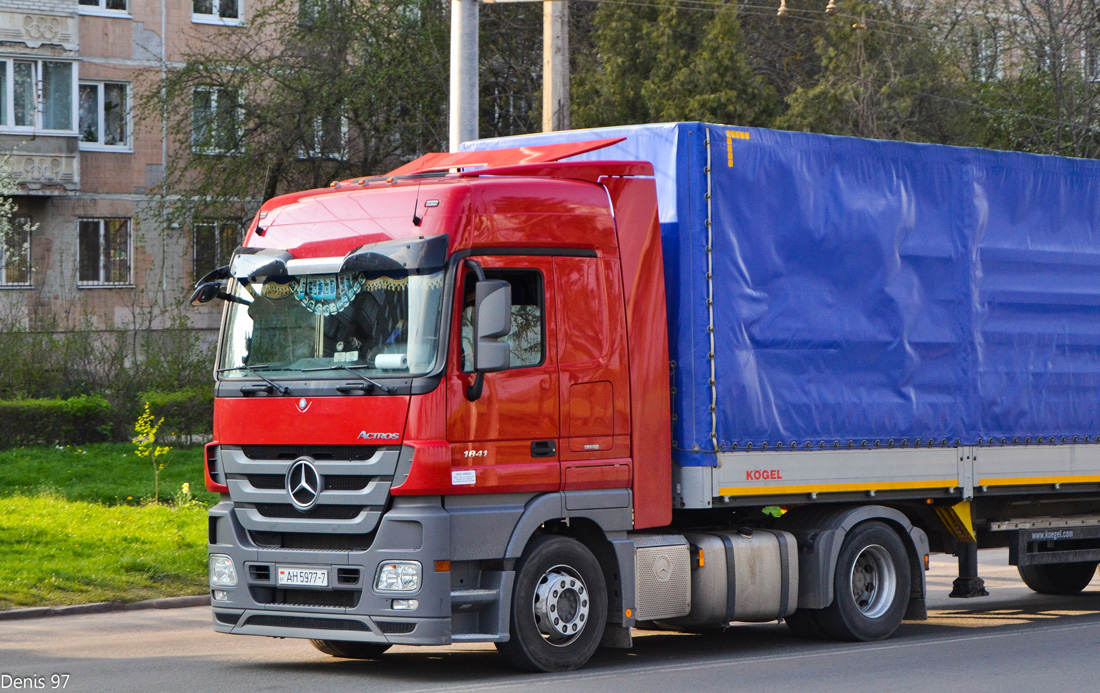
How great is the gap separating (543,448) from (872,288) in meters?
3.21

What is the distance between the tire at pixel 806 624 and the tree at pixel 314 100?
17.7 m

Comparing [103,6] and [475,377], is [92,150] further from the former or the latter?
[475,377]

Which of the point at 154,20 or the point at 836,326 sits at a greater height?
the point at 154,20

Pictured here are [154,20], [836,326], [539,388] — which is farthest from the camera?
[154,20]

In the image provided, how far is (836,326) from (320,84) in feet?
61.1

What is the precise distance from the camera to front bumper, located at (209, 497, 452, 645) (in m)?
8.85

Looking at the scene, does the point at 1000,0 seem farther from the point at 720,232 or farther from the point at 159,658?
the point at 159,658

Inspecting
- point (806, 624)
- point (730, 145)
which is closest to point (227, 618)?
point (806, 624)

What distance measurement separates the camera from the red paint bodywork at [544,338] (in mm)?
9016

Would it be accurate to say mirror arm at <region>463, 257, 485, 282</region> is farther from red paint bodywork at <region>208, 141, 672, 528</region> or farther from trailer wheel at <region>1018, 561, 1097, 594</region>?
trailer wheel at <region>1018, 561, 1097, 594</region>

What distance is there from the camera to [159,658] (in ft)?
34.2

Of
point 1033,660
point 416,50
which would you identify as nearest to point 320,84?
point 416,50

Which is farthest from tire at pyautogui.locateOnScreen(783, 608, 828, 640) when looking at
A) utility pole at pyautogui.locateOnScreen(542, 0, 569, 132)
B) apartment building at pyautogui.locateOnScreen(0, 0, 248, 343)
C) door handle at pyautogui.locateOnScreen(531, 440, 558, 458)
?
apartment building at pyautogui.locateOnScreen(0, 0, 248, 343)

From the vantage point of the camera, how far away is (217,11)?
130 ft
